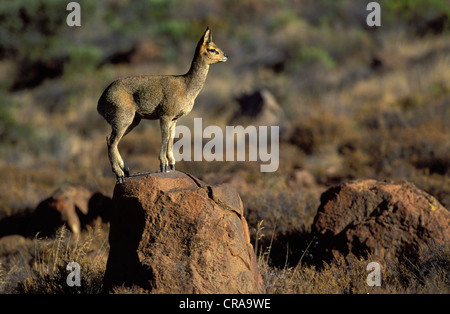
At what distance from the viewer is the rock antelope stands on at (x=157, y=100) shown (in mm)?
5340

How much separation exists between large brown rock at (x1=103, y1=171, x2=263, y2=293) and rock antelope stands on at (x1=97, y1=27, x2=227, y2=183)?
0.37m

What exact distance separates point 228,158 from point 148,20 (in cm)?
2079

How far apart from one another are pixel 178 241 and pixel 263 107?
12575 millimetres

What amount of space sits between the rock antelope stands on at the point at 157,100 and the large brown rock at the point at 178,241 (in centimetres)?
37

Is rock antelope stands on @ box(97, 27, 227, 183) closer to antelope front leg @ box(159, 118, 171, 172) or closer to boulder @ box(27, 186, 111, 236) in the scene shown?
antelope front leg @ box(159, 118, 171, 172)

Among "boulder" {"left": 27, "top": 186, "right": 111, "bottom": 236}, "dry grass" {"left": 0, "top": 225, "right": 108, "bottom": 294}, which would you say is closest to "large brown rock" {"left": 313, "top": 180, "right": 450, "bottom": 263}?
"dry grass" {"left": 0, "top": 225, "right": 108, "bottom": 294}

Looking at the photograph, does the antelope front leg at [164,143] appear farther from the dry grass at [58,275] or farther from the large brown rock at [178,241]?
the dry grass at [58,275]

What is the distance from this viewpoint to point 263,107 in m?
17.3

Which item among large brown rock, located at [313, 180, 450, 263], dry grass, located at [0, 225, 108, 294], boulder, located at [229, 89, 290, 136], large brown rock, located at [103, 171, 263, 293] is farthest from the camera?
boulder, located at [229, 89, 290, 136]

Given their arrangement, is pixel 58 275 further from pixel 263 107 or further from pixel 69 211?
pixel 263 107

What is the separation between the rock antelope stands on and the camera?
5.34m

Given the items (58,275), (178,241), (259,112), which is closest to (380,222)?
(178,241)
